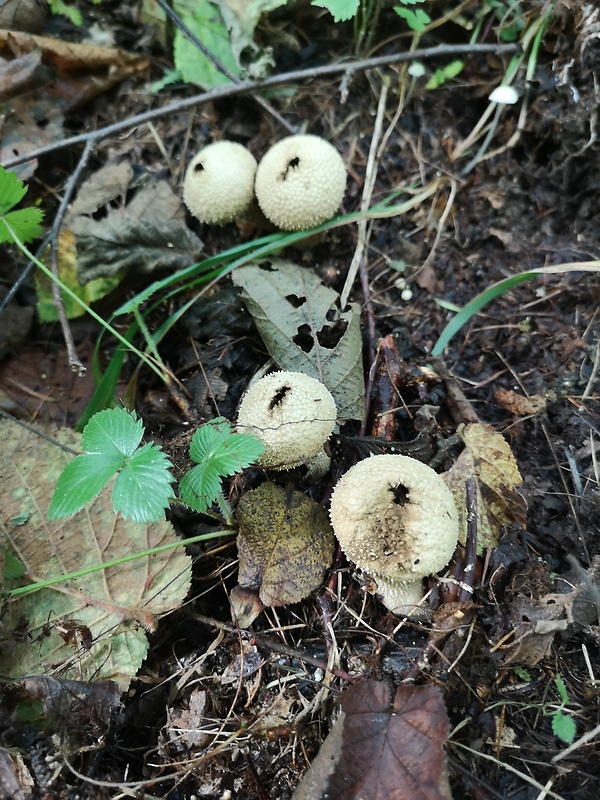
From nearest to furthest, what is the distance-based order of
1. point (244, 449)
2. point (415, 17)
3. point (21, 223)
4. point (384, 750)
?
point (384, 750), point (244, 449), point (21, 223), point (415, 17)

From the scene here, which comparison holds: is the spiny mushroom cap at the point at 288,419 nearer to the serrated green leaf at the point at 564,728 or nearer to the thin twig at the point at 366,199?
the thin twig at the point at 366,199

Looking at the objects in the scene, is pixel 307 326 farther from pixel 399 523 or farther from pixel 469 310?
pixel 399 523

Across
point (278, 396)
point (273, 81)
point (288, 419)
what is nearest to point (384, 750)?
point (288, 419)

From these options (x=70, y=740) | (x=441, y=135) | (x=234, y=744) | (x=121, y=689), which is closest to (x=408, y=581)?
(x=234, y=744)

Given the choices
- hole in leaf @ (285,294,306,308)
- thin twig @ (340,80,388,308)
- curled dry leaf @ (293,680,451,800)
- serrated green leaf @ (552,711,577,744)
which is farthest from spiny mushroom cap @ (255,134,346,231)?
serrated green leaf @ (552,711,577,744)

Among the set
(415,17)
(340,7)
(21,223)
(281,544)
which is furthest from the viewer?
(415,17)

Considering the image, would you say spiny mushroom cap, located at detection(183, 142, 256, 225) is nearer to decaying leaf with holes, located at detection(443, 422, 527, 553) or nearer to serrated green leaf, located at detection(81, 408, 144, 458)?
serrated green leaf, located at detection(81, 408, 144, 458)
